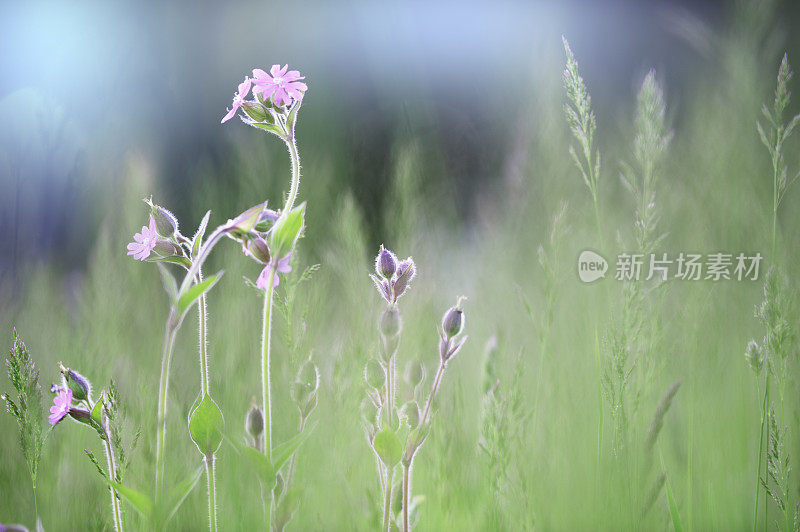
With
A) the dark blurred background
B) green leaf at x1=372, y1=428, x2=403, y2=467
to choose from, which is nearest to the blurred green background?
the dark blurred background

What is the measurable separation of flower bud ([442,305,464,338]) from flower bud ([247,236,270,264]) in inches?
5.8

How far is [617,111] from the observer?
3.23 feet

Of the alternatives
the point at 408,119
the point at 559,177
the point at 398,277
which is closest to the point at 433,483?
the point at 398,277

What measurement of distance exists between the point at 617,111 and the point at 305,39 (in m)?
0.50

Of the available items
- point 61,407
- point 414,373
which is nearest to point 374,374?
point 414,373

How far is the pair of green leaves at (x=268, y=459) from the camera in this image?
461 mm

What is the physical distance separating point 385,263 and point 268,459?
0.58 ft

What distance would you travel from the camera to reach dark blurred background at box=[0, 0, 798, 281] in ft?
2.71

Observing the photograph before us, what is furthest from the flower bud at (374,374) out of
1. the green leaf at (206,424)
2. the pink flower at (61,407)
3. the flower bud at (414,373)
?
the pink flower at (61,407)

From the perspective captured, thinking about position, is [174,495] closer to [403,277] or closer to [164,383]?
[164,383]

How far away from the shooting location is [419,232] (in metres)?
0.78

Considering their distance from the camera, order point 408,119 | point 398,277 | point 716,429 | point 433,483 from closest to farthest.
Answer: point 398,277, point 433,483, point 716,429, point 408,119

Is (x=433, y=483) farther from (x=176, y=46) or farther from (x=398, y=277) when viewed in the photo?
(x=176, y=46)

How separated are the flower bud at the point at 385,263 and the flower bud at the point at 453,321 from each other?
0.06m
